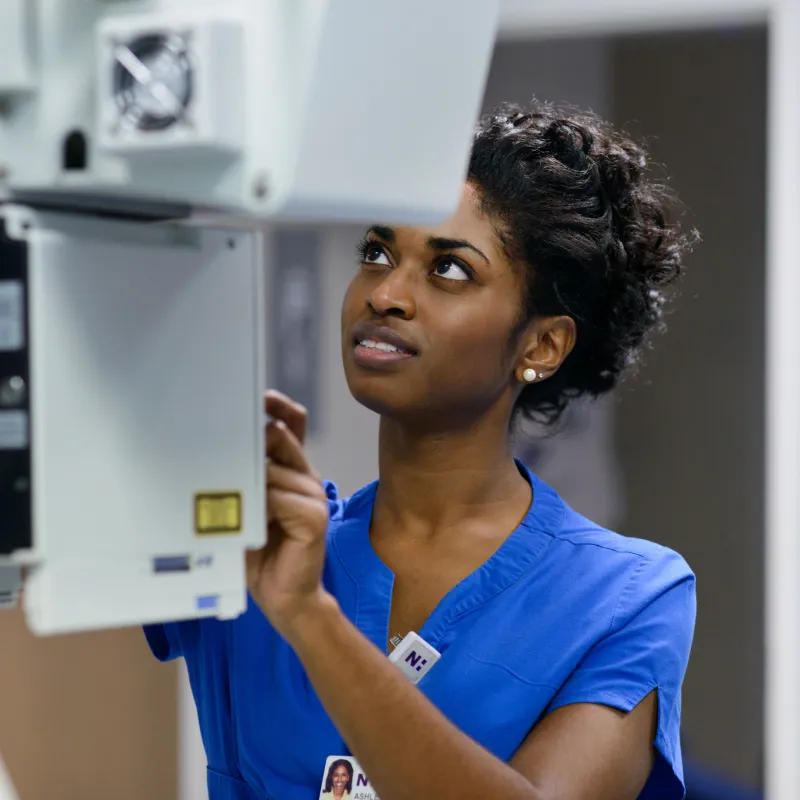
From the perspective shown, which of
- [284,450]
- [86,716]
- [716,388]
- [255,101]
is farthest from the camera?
[716,388]

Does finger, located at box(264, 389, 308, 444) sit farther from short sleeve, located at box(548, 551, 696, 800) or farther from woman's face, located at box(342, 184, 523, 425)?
short sleeve, located at box(548, 551, 696, 800)

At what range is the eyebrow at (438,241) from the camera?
3.97 feet

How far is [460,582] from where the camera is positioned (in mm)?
1264

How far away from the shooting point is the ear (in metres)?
1.31

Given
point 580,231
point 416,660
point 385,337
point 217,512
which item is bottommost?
point 416,660

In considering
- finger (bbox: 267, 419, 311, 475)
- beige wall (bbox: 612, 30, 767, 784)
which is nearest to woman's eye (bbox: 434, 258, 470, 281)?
finger (bbox: 267, 419, 311, 475)

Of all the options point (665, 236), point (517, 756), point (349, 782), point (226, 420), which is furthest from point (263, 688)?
point (665, 236)

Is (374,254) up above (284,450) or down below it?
above

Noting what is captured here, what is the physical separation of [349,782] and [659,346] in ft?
8.46

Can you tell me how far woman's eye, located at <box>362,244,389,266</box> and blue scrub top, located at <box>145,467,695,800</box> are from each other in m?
0.31

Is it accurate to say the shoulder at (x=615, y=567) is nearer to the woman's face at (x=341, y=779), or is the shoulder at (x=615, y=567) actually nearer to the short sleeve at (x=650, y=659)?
the short sleeve at (x=650, y=659)

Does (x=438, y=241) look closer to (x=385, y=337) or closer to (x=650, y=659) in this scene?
(x=385, y=337)

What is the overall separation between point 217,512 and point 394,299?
404 millimetres

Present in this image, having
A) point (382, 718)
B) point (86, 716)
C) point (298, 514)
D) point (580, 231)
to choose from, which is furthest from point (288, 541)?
point (86, 716)
